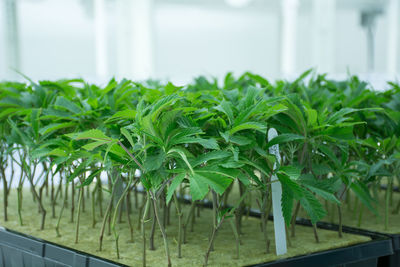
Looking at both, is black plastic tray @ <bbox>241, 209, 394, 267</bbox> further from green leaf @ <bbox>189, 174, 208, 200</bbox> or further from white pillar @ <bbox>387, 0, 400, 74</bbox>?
white pillar @ <bbox>387, 0, 400, 74</bbox>

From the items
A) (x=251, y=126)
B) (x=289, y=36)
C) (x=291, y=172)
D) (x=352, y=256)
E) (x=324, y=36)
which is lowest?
(x=352, y=256)

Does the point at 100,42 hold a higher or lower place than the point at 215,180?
higher

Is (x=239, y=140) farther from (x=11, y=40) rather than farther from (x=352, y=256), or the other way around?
(x=11, y=40)

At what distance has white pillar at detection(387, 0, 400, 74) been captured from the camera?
6.52 metres

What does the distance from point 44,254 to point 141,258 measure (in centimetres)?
25

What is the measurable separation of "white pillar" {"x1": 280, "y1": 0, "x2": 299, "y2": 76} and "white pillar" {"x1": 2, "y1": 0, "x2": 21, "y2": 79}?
12.1ft

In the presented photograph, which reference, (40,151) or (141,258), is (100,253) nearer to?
(141,258)

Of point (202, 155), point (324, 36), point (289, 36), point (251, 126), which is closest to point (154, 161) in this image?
point (202, 155)

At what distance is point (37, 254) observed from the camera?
1229mm

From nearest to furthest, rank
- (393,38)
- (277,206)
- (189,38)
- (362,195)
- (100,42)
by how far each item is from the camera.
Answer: (277,206)
(362,195)
(100,42)
(393,38)
(189,38)

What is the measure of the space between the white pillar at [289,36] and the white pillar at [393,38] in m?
1.32

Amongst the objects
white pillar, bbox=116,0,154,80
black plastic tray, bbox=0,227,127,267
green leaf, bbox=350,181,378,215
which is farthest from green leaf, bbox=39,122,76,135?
white pillar, bbox=116,0,154,80

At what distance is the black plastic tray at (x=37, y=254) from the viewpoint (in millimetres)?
1093

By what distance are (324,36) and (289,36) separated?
32.7 inches
